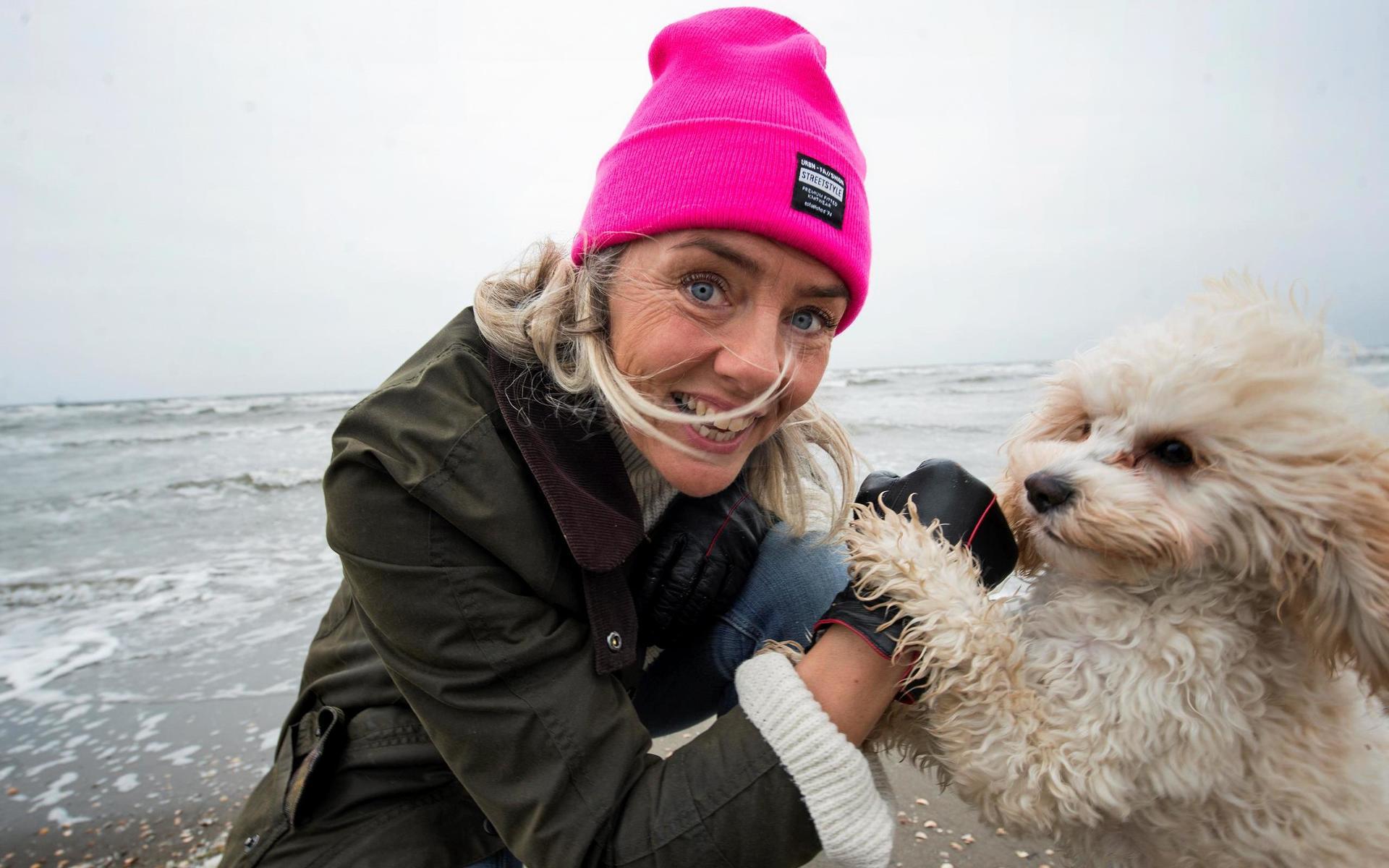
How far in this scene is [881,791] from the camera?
5.40ft

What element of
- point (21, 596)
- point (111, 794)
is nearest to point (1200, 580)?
point (111, 794)

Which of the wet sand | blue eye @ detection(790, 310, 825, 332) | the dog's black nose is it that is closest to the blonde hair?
blue eye @ detection(790, 310, 825, 332)

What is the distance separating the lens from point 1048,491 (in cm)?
158

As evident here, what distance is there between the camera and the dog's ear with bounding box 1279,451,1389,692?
1.31 metres

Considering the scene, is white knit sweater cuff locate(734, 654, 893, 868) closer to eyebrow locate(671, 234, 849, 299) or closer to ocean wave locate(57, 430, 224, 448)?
eyebrow locate(671, 234, 849, 299)

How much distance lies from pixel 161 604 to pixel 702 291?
6.01 meters

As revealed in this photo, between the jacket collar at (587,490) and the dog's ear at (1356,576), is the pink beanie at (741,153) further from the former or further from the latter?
the dog's ear at (1356,576)

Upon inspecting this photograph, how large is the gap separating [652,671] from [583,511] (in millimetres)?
884

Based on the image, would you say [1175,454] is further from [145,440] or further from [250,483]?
[145,440]

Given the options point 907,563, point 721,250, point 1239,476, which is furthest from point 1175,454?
point 721,250

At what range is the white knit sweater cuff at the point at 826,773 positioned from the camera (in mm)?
1430

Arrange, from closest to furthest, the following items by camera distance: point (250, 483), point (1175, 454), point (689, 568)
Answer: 1. point (1175, 454)
2. point (689, 568)
3. point (250, 483)

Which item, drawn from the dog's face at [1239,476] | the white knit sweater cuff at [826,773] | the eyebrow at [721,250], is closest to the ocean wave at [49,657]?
the white knit sweater cuff at [826,773]

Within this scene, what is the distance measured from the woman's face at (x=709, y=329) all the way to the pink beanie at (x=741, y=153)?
5 centimetres
